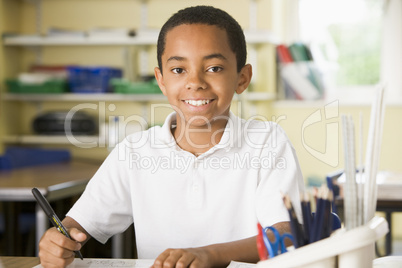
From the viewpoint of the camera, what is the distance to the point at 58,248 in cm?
97

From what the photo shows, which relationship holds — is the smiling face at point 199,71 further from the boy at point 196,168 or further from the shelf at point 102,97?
the shelf at point 102,97

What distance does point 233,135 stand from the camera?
4.12ft

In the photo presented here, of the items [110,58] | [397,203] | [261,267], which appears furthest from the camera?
[110,58]

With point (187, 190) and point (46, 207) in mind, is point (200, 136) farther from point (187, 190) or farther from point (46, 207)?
point (46, 207)

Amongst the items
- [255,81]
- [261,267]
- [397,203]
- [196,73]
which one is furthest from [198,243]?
[255,81]

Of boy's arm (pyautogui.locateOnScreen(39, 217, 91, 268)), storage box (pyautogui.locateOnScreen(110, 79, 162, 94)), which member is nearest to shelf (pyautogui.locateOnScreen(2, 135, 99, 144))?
storage box (pyautogui.locateOnScreen(110, 79, 162, 94))

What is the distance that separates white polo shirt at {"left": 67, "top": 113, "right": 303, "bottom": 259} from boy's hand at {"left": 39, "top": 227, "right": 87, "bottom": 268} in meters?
0.17

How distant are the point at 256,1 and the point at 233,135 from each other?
2.63 meters

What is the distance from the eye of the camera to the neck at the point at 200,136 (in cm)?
126

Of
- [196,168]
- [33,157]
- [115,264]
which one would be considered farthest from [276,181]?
[33,157]

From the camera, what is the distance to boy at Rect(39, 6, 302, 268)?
3.80 feet

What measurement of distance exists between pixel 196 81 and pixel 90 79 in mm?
2757

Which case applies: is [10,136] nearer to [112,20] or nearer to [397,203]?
[112,20]

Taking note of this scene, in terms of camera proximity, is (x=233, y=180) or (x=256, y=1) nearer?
(x=233, y=180)
